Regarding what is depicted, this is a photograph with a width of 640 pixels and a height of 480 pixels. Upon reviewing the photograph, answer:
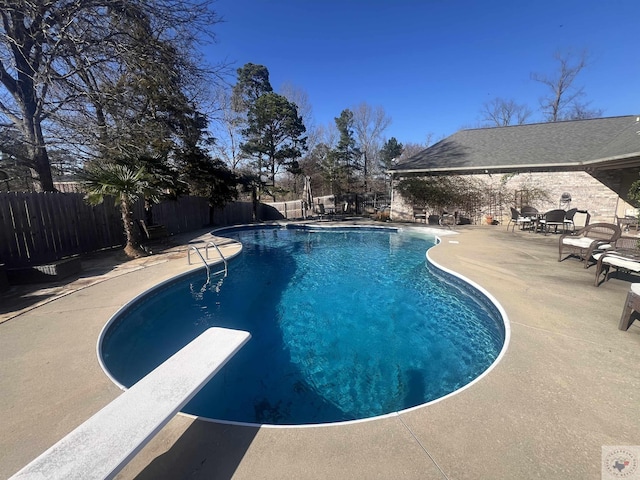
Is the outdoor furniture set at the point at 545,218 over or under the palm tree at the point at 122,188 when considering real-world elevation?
under

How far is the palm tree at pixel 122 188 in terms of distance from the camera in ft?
21.8

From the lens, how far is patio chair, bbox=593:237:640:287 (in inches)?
155

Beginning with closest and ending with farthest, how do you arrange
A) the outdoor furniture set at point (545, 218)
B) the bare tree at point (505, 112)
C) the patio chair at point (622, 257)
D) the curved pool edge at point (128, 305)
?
the curved pool edge at point (128, 305) < the patio chair at point (622, 257) < the outdoor furniture set at point (545, 218) < the bare tree at point (505, 112)

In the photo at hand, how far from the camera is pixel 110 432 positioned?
5.16ft

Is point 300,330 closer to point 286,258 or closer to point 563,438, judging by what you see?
point 563,438

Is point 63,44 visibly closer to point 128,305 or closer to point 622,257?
point 128,305

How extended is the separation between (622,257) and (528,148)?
39.7 ft

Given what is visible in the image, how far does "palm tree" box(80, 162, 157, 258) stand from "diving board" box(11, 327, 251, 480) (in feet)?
20.4

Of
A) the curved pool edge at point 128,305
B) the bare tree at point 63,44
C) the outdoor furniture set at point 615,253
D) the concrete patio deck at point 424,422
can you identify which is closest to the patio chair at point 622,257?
the outdoor furniture set at point 615,253

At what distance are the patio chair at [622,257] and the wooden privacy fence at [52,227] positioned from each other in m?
11.3

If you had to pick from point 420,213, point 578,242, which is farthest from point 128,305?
point 420,213

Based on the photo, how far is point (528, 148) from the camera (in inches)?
540

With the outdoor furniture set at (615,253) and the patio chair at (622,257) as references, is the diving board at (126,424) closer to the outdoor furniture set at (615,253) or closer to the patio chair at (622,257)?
the outdoor furniture set at (615,253)

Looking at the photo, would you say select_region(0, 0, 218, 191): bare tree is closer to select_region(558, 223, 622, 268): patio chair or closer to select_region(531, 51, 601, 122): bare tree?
select_region(558, 223, 622, 268): patio chair
